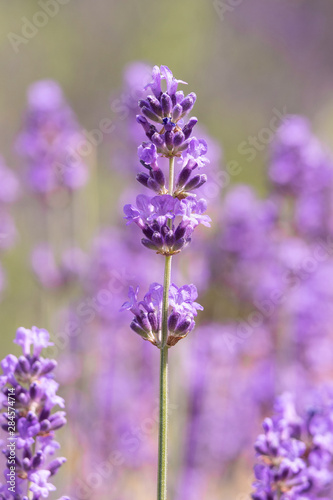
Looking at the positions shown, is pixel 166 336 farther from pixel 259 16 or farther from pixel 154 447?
pixel 259 16

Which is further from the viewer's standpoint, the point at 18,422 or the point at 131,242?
the point at 131,242

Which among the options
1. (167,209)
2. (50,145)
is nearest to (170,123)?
(167,209)

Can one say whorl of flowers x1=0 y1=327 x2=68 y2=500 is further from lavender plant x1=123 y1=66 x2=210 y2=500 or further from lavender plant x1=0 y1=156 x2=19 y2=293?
lavender plant x1=0 y1=156 x2=19 y2=293

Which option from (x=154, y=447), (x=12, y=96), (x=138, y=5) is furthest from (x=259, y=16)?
(x=154, y=447)

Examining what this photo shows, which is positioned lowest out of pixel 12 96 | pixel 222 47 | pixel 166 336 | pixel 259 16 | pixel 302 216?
pixel 166 336

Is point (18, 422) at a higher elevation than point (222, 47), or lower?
lower

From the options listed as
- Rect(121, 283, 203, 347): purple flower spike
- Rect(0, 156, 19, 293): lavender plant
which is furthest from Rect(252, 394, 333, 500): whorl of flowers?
Rect(0, 156, 19, 293): lavender plant

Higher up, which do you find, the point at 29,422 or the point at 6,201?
the point at 6,201

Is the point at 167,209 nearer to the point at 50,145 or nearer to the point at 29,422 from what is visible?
the point at 29,422
